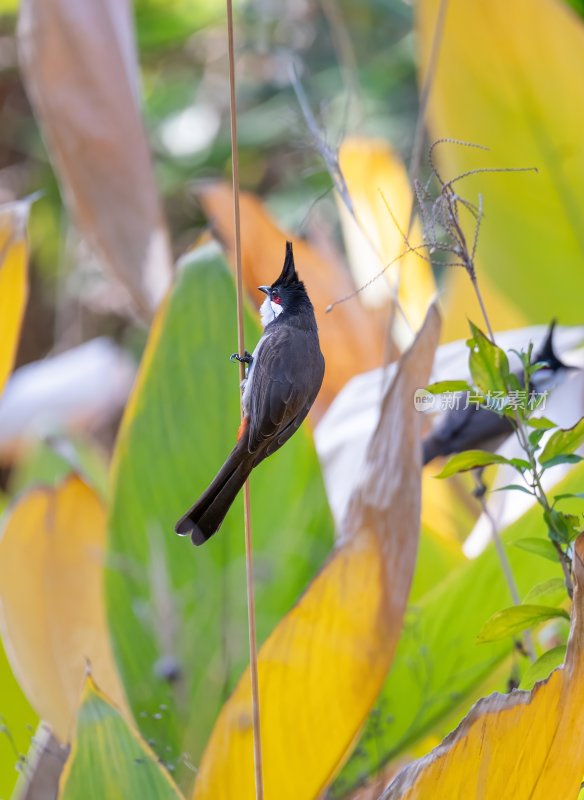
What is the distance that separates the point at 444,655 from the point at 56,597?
18 cm

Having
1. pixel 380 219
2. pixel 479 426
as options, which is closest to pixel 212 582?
pixel 479 426

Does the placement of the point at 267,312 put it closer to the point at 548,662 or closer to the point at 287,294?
the point at 287,294

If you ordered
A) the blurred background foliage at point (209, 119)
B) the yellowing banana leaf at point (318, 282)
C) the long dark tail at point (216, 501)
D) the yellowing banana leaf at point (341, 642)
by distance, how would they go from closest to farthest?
the long dark tail at point (216, 501) → the yellowing banana leaf at point (341, 642) → the yellowing banana leaf at point (318, 282) → the blurred background foliage at point (209, 119)

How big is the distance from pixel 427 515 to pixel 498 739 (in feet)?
0.93

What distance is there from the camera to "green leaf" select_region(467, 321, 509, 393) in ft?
1.01

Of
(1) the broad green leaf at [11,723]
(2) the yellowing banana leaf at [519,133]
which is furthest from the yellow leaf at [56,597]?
(2) the yellowing banana leaf at [519,133]

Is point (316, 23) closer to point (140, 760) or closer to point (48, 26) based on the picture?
point (48, 26)

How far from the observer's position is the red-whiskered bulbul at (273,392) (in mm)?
243

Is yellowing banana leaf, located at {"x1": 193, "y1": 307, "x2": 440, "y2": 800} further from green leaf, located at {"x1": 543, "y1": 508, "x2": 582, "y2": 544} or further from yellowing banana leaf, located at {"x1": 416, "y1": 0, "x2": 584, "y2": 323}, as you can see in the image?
yellowing banana leaf, located at {"x1": 416, "y1": 0, "x2": 584, "y2": 323}

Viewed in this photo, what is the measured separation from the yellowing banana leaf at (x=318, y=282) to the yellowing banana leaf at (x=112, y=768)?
29cm

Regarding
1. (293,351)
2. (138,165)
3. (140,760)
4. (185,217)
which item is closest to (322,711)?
(140,760)

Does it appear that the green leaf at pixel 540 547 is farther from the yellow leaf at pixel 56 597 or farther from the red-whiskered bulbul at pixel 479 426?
the yellow leaf at pixel 56 597

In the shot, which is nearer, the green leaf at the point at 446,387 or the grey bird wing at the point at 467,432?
the green leaf at the point at 446,387

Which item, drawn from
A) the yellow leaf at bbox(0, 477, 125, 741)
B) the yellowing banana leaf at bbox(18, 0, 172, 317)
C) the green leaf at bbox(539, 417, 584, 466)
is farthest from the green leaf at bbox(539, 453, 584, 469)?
the yellowing banana leaf at bbox(18, 0, 172, 317)
